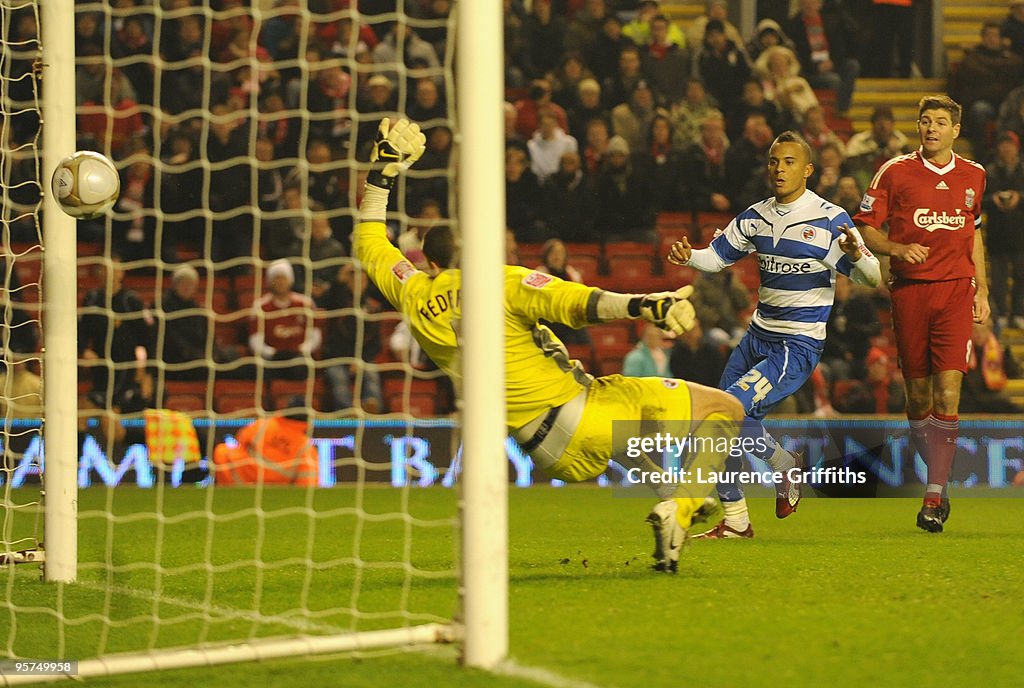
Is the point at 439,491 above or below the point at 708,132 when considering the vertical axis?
below

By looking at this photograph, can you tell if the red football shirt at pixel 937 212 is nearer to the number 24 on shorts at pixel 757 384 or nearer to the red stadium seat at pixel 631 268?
the number 24 on shorts at pixel 757 384

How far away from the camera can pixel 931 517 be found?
7773 mm

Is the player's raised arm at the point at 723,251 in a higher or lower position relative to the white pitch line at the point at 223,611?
higher

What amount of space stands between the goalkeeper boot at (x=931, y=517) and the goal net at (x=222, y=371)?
2.52m

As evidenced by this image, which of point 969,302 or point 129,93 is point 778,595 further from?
point 129,93

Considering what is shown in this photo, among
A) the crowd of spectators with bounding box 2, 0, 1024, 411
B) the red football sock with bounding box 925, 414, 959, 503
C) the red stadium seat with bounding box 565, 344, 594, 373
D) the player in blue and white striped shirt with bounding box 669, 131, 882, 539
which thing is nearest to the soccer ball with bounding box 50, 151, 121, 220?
the player in blue and white striped shirt with bounding box 669, 131, 882, 539

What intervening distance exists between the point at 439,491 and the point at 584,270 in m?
3.30

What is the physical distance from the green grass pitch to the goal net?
0.13 feet

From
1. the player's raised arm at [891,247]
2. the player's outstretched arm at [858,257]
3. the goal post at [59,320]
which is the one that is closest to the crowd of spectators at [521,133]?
the player's raised arm at [891,247]

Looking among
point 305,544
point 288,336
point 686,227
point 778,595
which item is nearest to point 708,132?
point 686,227

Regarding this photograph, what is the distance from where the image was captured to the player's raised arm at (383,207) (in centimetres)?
586

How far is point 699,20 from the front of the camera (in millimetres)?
15148

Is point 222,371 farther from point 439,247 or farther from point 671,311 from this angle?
point 671,311

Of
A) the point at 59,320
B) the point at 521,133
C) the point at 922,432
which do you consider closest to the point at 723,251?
the point at 922,432
